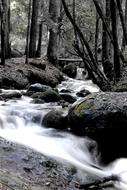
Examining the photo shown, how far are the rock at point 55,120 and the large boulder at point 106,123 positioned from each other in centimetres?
54

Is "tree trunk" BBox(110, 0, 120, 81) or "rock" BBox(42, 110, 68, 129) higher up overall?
"tree trunk" BBox(110, 0, 120, 81)

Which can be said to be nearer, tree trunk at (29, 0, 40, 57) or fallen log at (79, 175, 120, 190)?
fallen log at (79, 175, 120, 190)

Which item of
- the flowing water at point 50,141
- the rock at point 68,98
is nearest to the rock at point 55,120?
the flowing water at point 50,141

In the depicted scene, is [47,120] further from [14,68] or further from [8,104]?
[14,68]

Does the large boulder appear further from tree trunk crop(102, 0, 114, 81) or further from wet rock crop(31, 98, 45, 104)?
tree trunk crop(102, 0, 114, 81)

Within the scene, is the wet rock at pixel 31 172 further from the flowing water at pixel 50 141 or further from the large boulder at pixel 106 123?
the large boulder at pixel 106 123

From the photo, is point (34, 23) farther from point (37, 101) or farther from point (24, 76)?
point (37, 101)

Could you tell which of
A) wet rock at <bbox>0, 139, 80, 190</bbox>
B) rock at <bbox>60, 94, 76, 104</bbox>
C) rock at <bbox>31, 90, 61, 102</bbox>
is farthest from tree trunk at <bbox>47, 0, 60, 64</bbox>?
wet rock at <bbox>0, 139, 80, 190</bbox>

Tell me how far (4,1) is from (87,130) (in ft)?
34.0

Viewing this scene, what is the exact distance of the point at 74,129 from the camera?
785 centimetres

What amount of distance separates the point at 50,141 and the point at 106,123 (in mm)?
1249

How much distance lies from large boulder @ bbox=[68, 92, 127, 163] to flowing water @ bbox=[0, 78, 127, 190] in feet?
0.70

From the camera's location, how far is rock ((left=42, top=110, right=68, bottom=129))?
26.8ft

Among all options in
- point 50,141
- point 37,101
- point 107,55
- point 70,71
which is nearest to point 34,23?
point 70,71
